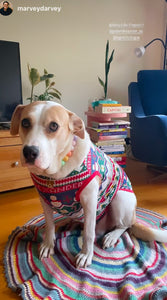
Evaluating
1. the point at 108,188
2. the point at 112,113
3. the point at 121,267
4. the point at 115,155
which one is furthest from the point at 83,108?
the point at 121,267

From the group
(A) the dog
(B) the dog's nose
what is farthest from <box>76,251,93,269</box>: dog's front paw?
(B) the dog's nose

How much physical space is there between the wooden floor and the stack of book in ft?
1.08

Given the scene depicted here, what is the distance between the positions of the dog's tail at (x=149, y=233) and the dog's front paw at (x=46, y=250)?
0.42 m

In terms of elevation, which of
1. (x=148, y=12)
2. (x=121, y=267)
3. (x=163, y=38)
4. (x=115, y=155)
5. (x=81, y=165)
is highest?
(x=148, y=12)

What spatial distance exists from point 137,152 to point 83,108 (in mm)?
762

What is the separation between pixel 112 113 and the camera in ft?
6.93

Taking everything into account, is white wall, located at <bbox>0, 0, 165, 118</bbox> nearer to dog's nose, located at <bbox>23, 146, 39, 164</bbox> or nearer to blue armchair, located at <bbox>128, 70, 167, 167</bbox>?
blue armchair, located at <bbox>128, 70, 167, 167</bbox>

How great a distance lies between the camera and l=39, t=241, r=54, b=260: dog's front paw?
1.11m

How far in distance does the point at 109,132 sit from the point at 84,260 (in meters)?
1.27

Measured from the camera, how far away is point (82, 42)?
8.00 ft

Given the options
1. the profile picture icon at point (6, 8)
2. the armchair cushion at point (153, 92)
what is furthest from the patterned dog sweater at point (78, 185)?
the profile picture icon at point (6, 8)

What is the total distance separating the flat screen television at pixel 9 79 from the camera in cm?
189

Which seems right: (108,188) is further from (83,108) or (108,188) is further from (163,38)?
(163,38)

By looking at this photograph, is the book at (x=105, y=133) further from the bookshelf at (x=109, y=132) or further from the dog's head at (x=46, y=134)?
the dog's head at (x=46, y=134)
